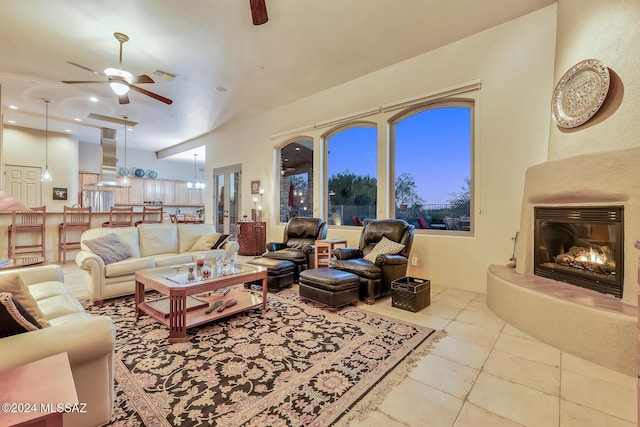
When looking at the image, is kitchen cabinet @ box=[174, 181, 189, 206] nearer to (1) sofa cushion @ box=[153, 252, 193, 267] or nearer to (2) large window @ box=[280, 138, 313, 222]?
(2) large window @ box=[280, 138, 313, 222]

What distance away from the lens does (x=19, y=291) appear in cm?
139

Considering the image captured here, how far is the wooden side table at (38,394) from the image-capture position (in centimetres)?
76

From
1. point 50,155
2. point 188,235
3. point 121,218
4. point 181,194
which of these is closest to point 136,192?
point 181,194

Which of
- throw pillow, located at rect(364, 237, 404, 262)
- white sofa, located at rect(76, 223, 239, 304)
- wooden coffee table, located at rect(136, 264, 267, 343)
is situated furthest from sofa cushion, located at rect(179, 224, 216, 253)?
throw pillow, located at rect(364, 237, 404, 262)

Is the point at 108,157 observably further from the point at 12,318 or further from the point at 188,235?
the point at 12,318

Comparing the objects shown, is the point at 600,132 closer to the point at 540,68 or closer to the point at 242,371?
the point at 540,68

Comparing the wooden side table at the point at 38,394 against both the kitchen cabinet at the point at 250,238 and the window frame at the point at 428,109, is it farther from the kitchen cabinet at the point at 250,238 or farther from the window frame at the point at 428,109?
the kitchen cabinet at the point at 250,238

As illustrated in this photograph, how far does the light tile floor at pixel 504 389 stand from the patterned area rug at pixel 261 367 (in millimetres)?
155

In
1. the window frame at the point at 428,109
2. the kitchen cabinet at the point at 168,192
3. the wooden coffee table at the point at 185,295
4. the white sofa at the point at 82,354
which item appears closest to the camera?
the white sofa at the point at 82,354

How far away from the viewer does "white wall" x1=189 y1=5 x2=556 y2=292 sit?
3.38 metres

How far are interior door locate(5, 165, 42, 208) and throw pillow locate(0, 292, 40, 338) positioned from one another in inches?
367

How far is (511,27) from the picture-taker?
3.57 m

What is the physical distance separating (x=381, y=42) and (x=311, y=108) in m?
2.16

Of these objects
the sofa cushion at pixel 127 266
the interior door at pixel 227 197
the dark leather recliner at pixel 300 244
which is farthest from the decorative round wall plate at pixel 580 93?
the interior door at pixel 227 197
